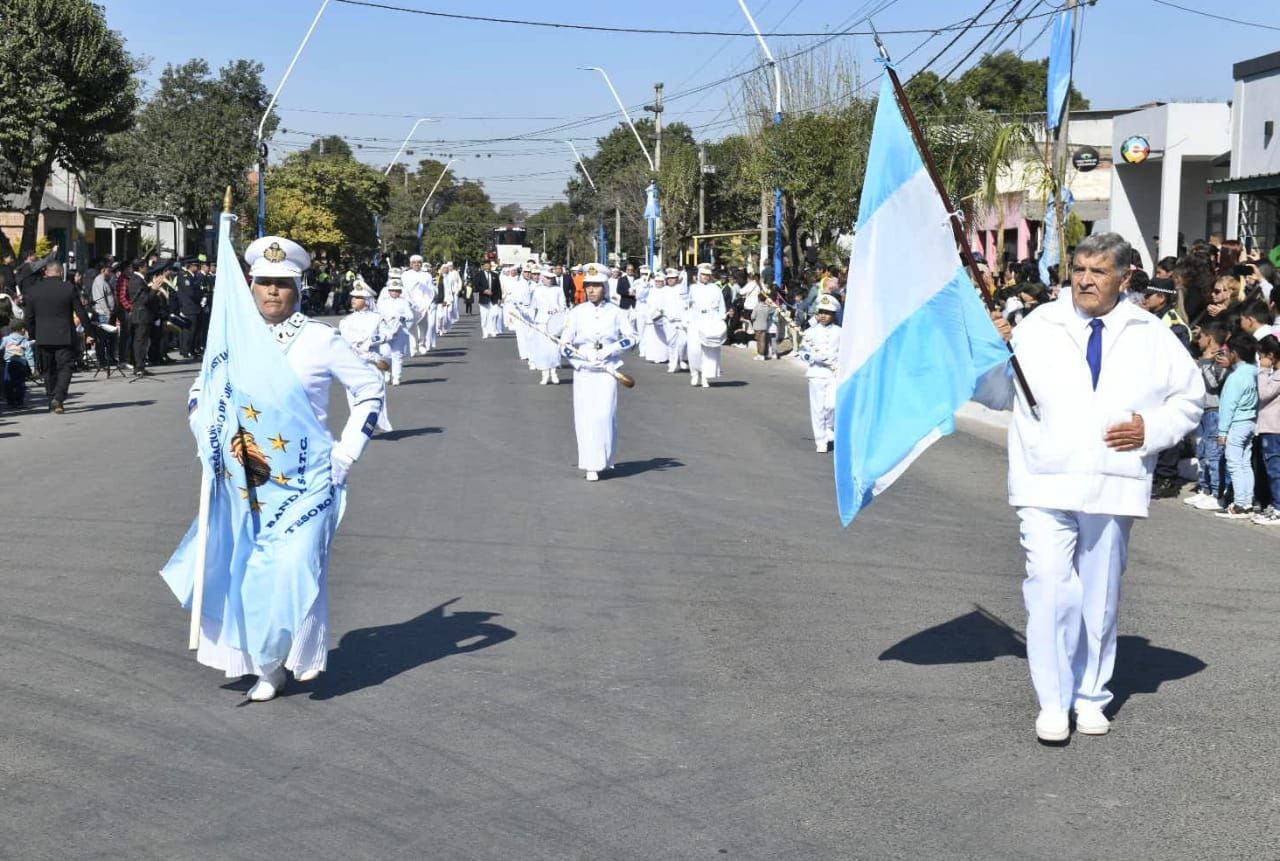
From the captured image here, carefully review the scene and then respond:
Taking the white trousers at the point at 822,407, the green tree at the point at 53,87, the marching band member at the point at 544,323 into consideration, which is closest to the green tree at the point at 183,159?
the green tree at the point at 53,87

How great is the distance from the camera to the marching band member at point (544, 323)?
2638cm

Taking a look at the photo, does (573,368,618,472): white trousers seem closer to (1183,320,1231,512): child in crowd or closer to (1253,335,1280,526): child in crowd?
(1183,320,1231,512): child in crowd

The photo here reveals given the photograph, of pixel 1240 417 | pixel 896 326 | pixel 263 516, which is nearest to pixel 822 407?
pixel 1240 417

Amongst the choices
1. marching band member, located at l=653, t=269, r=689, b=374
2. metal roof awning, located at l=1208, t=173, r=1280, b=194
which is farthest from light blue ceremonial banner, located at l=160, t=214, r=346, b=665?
marching band member, located at l=653, t=269, r=689, b=374

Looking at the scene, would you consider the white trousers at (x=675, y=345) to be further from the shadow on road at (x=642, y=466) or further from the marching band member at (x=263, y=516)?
the marching band member at (x=263, y=516)

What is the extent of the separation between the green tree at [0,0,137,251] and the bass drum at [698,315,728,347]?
18.1 m

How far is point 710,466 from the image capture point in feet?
49.0

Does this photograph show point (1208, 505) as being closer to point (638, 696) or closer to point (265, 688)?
point (638, 696)

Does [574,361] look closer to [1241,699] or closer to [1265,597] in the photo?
[1265,597]

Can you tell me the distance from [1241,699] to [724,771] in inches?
93.3

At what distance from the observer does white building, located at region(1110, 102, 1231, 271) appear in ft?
102

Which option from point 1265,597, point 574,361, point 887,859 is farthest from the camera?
point 574,361

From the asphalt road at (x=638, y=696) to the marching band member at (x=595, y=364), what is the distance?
113 cm

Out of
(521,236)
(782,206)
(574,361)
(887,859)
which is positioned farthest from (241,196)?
(887,859)
